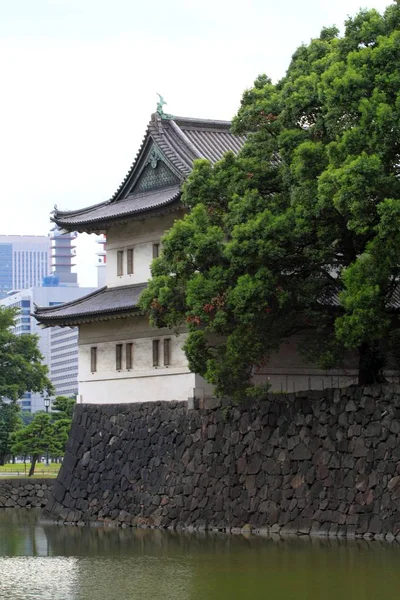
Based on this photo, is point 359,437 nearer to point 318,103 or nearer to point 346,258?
point 346,258

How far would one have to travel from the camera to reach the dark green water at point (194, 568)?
22.1 metres

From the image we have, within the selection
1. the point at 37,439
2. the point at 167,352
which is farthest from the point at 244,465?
the point at 37,439

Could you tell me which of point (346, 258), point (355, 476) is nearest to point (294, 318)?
point (346, 258)

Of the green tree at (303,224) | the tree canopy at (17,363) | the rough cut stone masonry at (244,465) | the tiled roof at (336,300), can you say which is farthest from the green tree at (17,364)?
the tiled roof at (336,300)

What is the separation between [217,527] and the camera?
113ft

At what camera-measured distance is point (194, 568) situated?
25.7 m

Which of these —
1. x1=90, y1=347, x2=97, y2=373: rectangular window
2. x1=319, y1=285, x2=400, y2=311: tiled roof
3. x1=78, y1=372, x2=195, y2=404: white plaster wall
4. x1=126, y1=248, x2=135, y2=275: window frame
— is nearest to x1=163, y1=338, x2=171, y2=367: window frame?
x1=78, y1=372, x2=195, y2=404: white plaster wall

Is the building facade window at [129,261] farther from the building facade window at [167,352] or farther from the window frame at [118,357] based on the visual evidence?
the building facade window at [167,352]

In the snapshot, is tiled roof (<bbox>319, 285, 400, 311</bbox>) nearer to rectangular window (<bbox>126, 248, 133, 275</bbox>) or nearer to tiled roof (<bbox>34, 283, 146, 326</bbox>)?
tiled roof (<bbox>34, 283, 146, 326</bbox>)

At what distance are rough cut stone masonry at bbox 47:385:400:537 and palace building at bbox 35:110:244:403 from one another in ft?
2.76

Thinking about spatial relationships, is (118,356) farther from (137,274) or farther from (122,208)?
(122,208)

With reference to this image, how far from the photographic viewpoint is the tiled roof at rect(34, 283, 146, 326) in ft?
130

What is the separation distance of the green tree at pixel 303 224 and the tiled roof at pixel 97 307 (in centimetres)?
513

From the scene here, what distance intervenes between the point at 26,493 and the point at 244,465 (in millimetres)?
17142
